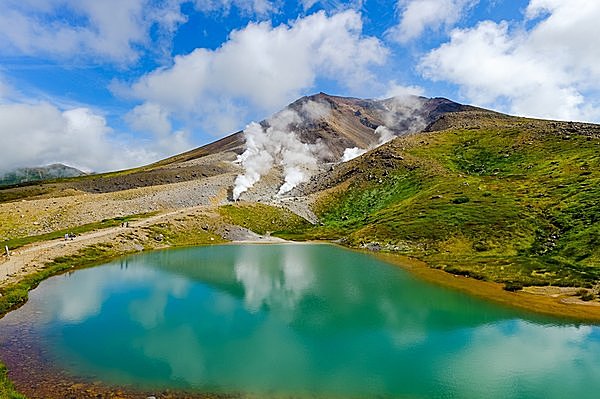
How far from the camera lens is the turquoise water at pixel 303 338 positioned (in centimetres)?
2283

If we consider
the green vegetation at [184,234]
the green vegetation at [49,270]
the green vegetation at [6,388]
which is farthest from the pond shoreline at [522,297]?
the green vegetation at [49,270]

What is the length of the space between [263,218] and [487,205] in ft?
162

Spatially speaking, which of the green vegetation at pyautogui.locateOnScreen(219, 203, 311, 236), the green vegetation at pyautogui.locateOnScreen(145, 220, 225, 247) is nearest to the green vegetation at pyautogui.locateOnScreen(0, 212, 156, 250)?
the green vegetation at pyautogui.locateOnScreen(145, 220, 225, 247)

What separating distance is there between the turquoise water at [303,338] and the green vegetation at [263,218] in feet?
145

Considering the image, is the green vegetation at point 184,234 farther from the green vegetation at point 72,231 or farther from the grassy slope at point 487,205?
the grassy slope at point 487,205

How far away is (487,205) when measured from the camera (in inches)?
3123

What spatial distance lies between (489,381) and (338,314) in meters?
14.3

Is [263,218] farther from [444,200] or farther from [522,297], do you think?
[522,297]

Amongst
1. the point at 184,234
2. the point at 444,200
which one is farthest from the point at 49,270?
the point at 444,200

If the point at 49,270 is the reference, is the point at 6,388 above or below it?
below

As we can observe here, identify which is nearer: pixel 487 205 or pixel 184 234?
pixel 184 234

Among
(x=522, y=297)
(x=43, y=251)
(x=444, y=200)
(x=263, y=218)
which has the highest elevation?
(x=444, y=200)

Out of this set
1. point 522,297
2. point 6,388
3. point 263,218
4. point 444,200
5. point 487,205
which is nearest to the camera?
point 6,388

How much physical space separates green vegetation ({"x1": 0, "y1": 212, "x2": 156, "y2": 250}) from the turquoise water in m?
19.0
